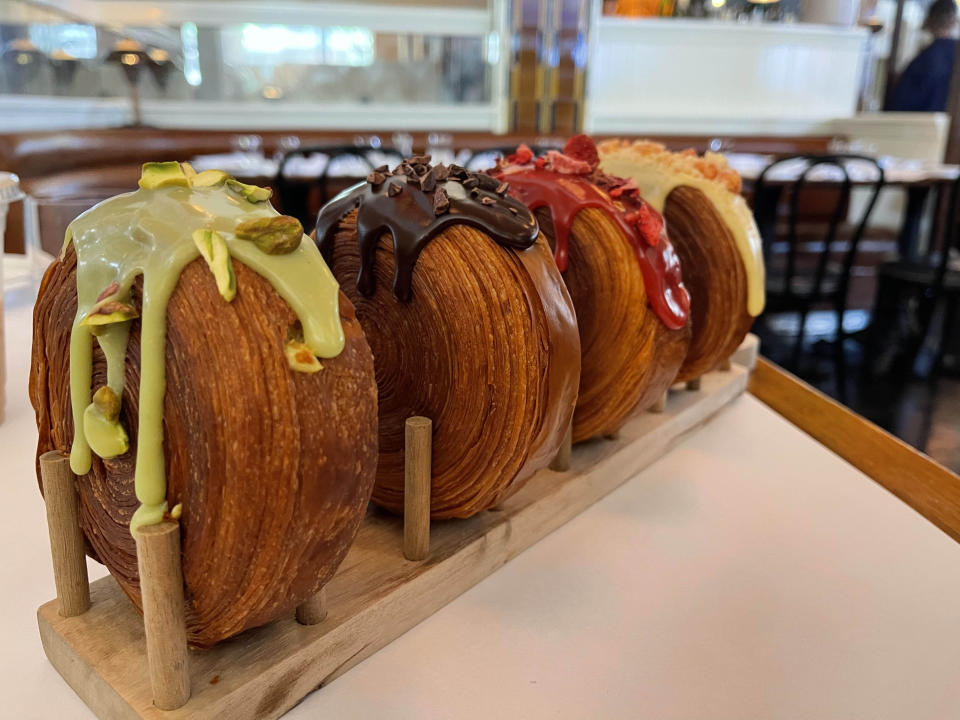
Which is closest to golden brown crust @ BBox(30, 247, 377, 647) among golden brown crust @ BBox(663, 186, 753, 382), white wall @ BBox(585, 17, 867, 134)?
golden brown crust @ BBox(663, 186, 753, 382)

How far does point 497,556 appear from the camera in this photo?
27.9 inches

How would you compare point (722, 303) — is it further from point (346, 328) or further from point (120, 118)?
point (120, 118)

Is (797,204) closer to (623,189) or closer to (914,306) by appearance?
(914,306)

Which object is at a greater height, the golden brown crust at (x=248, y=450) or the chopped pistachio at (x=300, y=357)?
the chopped pistachio at (x=300, y=357)

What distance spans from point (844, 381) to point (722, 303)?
Result: 2.26m

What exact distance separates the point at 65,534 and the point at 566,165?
23.6 inches

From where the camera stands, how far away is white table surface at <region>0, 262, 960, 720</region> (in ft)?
1.80

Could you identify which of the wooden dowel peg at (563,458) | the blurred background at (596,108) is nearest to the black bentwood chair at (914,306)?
the blurred background at (596,108)

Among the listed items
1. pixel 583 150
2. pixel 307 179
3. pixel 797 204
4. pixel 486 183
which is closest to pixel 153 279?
pixel 486 183

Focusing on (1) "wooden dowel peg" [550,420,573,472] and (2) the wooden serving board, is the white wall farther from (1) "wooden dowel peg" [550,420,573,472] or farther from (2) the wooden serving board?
(2) the wooden serving board

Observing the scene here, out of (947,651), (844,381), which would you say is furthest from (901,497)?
(844,381)

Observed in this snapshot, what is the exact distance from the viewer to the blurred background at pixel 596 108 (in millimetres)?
3027

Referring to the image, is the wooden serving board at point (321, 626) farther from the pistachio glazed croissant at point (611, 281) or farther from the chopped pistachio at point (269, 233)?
the chopped pistachio at point (269, 233)

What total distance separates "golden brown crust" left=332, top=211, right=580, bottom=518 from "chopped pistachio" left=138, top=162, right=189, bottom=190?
191 millimetres
